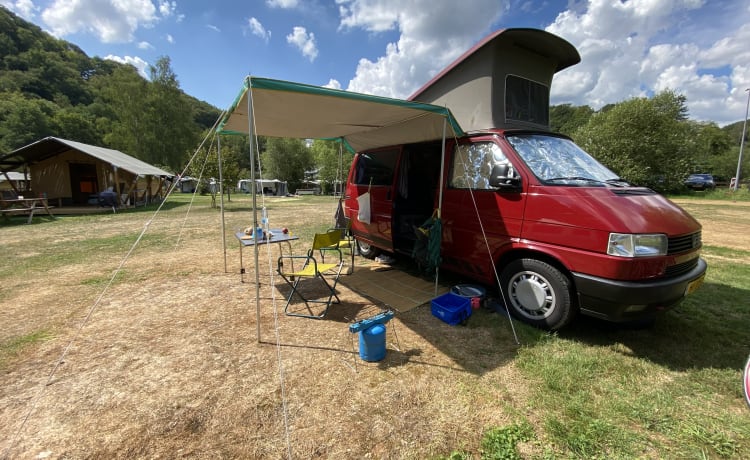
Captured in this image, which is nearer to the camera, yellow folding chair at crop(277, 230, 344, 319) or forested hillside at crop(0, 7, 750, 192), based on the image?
yellow folding chair at crop(277, 230, 344, 319)

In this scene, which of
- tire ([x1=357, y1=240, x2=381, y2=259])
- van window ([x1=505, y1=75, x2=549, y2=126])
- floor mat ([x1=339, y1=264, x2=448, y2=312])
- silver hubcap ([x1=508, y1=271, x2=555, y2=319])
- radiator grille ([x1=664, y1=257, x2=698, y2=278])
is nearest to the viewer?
radiator grille ([x1=664, y1=257, x2=698, y2=278])

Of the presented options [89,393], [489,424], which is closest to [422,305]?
[489,424]

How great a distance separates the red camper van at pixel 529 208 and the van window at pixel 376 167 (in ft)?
0.10

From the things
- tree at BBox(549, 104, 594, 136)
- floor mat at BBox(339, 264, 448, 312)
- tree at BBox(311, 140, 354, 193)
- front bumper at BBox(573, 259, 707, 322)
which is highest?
tree at BBox(549, 104, 594, 136)

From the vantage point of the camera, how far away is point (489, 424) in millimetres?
2004

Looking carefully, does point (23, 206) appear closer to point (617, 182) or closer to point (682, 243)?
point (617, 182)

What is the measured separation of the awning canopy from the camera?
2832 millimetres

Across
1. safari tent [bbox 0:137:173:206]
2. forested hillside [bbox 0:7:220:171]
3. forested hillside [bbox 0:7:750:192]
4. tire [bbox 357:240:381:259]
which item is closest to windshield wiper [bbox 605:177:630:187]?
tire [bbox 357:240:381:259]

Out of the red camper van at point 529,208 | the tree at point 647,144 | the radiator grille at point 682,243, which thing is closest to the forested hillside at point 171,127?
the tree at point 647,144

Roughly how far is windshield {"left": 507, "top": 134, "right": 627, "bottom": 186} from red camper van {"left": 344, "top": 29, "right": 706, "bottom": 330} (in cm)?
2

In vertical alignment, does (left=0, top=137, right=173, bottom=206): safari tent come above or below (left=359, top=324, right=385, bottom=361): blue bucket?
above

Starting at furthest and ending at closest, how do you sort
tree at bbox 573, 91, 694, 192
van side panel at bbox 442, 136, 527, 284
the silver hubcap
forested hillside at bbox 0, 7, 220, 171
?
forested hillside at bbox 0, 7, 220, 171 → tree at bbox 573, 91, 694, 192 → van side panel at bbox 442, 136, 527, 284 → the silver hubcap

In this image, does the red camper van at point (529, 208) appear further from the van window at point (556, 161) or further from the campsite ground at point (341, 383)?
the campsite ground at point (341, 383)

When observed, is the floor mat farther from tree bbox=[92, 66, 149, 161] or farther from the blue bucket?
tree bbox=[92, 66, 149, 161]
